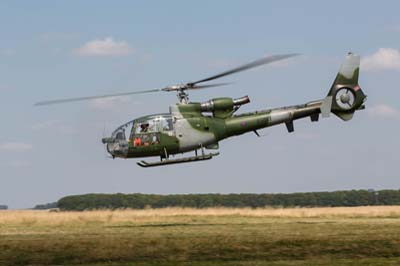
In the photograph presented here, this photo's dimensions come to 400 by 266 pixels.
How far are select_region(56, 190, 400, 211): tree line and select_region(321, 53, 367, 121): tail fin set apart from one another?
59781 mm

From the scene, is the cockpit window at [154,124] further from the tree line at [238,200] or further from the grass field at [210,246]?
the tree line at [238,200]

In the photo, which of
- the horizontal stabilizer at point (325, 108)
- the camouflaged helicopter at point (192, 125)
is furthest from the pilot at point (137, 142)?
the horizontal stabilizer at point (325, 108)

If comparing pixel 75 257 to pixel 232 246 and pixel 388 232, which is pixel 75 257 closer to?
pixel 232 246

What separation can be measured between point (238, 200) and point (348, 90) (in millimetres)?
63520

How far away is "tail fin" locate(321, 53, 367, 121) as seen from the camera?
42.5m

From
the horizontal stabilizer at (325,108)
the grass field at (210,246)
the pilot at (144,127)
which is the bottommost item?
the grass field at (210,246)

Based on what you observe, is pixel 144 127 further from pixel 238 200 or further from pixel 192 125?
pixel 238 200

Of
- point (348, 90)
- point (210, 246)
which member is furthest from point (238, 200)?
point (210, 246)

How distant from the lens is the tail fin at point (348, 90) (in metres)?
42.5

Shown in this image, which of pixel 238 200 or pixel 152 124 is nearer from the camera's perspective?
pixel 152 124

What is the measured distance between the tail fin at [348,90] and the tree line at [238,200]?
59.8m

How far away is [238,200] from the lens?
10519 cm

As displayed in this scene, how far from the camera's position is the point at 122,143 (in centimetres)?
3984

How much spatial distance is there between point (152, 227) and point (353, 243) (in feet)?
38.9
